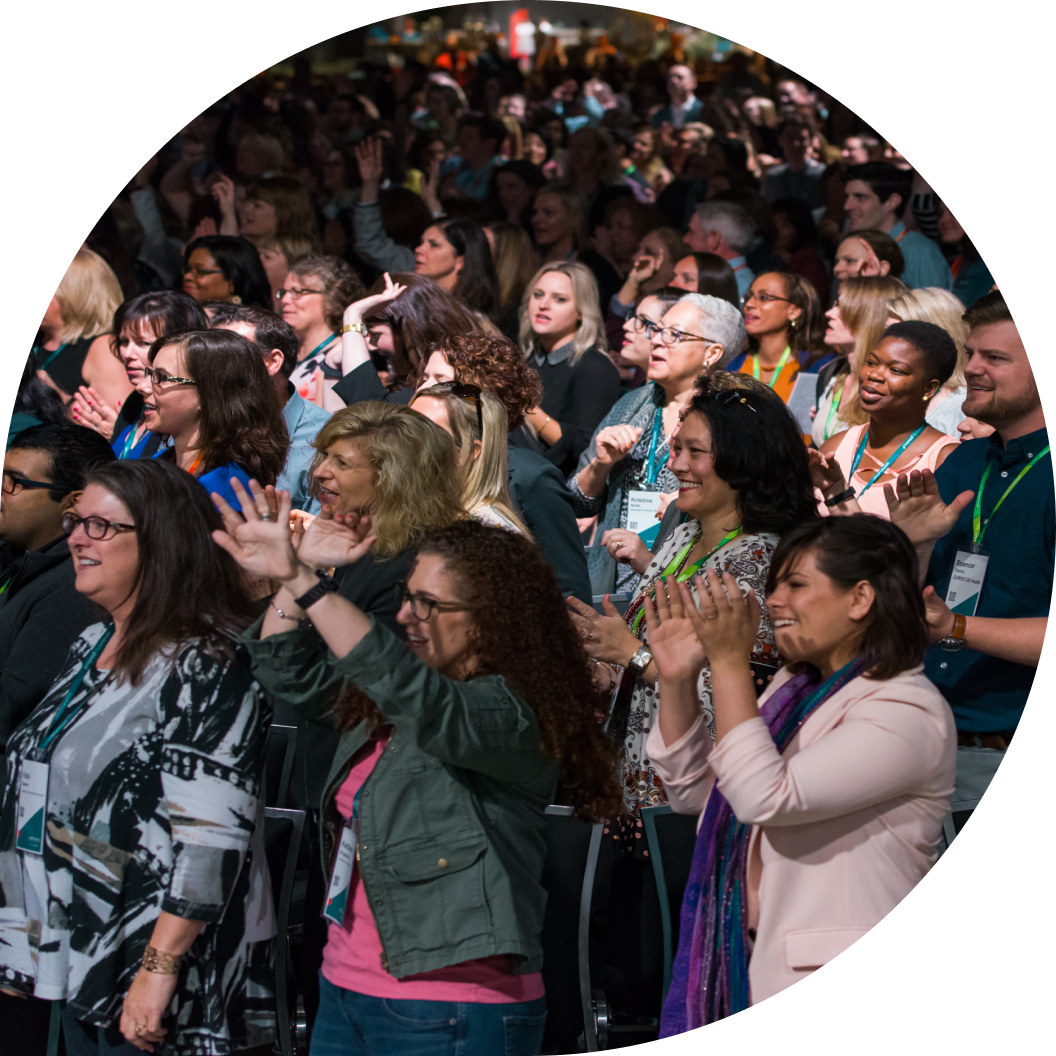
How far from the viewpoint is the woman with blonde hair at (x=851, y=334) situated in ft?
13.1

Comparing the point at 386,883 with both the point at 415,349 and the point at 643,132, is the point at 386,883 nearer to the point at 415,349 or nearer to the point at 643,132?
the point at 415,349

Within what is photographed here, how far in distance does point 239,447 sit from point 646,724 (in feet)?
3.73

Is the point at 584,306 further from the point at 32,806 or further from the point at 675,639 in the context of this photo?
the point at 32,806

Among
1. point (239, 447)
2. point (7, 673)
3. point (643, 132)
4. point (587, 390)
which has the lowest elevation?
point (7, 673)

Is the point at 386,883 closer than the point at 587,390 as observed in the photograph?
Yes

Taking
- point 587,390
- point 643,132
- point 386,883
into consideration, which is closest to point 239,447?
point 386,883

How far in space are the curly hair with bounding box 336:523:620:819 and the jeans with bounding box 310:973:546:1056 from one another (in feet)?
1.23

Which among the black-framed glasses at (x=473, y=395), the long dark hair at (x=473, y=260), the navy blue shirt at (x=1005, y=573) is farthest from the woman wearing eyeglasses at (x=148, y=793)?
the long dark hair at (x=473, y=260)

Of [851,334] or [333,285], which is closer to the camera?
[851,334]

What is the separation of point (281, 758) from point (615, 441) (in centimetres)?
148

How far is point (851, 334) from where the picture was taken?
14.0 feet

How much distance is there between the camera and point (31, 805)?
87.7 inches

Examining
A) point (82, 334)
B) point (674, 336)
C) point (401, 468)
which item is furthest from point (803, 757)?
point (82, 334)

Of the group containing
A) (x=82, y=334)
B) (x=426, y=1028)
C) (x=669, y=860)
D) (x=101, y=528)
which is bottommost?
(x=426, y=1028)
